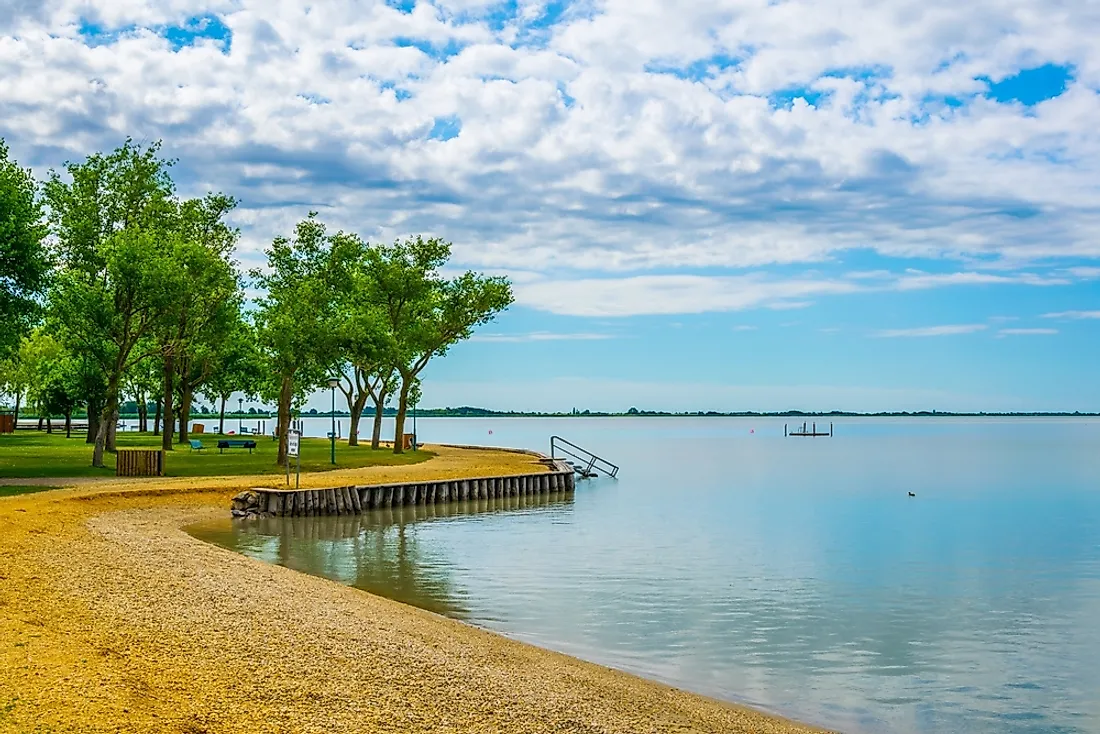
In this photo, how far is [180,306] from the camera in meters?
43.5

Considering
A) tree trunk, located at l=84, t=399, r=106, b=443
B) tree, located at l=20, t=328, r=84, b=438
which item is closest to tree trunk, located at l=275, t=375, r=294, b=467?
tree trunk, located at l=84, t=399, r=106, b=443

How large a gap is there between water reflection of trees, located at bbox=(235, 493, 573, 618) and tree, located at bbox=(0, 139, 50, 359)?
10.8m

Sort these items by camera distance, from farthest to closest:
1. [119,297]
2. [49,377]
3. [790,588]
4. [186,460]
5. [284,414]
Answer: [49,377]
[284,414]
[186,460]
[119,297]
[790,588]

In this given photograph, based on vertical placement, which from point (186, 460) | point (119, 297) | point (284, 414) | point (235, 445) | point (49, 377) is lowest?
point (186, 460)

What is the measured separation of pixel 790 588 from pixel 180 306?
3030cm

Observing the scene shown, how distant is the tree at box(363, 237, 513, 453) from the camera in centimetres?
6488

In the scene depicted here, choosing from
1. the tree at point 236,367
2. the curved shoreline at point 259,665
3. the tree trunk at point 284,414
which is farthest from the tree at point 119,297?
the curved shoreline at point 259,665

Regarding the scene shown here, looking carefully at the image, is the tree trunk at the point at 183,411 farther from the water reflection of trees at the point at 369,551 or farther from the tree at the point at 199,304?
the water reflection of trees at the point at 369,551

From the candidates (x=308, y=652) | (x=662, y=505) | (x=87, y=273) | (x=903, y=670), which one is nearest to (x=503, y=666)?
(x=308, y=652)

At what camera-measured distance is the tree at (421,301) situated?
64875mm

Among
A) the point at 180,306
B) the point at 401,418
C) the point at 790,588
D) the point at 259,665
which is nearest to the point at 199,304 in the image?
the point at 180,306

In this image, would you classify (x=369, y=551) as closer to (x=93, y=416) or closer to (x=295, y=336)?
(x=295, y=336)

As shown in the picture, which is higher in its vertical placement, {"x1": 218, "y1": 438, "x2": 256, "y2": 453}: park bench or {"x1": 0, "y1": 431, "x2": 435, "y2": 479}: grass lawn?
{"x1": 218, "y1": 438, "x2": 256, "y2": 453}: park bench

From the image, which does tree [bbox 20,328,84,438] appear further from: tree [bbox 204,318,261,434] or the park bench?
the park bench
